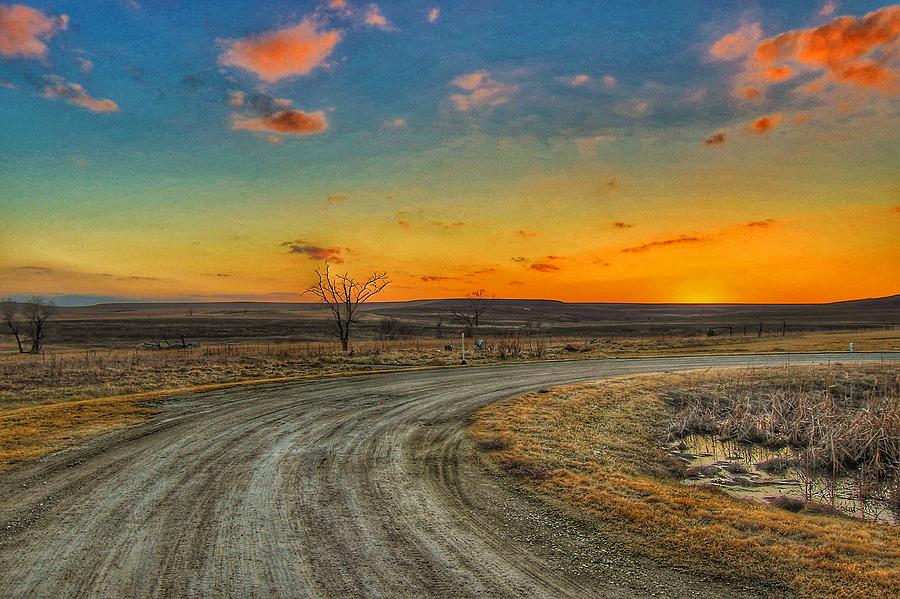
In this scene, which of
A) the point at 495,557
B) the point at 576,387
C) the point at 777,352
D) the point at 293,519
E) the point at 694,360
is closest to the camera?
the point at 495,557

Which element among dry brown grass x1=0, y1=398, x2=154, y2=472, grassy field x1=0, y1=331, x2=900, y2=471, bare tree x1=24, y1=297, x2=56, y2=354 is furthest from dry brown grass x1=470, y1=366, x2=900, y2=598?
bare tree x1=24, y1=297, x2=56, y2=354

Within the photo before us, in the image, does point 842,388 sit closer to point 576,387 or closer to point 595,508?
point 576,387

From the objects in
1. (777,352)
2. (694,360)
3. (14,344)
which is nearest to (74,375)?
(694,360)

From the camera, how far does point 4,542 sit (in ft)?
21.2

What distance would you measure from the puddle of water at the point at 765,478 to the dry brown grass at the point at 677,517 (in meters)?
0.76

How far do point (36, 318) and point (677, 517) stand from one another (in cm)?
6613

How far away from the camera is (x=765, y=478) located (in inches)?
432

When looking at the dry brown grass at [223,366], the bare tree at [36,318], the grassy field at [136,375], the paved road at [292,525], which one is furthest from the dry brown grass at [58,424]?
the bare tree at [36,318]

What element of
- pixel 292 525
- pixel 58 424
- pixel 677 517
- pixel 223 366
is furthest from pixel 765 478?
pixel 223 366

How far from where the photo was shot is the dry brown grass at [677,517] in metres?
5.52

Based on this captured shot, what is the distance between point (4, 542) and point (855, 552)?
1058 centimetres

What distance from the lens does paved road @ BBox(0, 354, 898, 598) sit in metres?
5.36

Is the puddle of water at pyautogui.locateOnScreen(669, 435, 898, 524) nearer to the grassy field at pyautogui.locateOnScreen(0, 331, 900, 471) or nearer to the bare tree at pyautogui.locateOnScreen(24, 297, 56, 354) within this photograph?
the grassy field at pyautogui.locateOnScreen(0, 331, 900, 471)

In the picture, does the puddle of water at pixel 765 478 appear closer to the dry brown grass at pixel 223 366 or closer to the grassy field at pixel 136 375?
the grassy field at pixel 136 375
